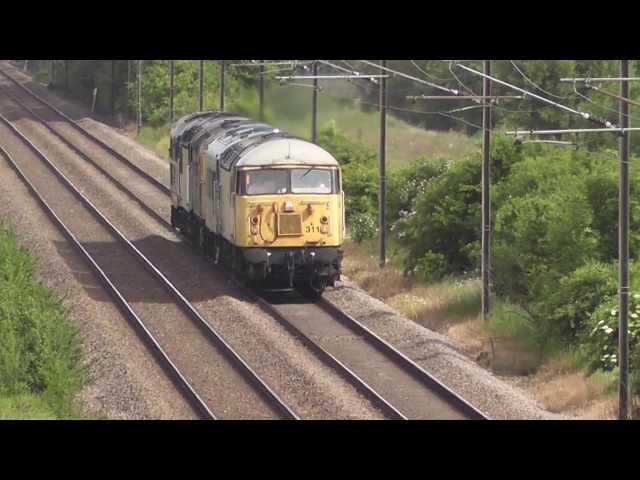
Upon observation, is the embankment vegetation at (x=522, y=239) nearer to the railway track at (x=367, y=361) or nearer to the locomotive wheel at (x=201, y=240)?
the railway track at (x=367, y=361)

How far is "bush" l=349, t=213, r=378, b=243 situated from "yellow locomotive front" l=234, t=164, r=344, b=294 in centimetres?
832

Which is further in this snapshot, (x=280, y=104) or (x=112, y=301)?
(x=280, y=104)

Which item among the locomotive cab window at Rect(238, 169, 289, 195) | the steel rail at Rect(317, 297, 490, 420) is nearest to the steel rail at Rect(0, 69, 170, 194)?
the locomotive cab window at Rect(238, 169, 289, 195)

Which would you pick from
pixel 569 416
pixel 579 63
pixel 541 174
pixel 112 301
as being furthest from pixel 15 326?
pixel 579 63

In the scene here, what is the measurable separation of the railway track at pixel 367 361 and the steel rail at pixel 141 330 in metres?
2.60

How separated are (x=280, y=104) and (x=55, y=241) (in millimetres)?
23177

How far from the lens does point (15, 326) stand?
23.6 metres

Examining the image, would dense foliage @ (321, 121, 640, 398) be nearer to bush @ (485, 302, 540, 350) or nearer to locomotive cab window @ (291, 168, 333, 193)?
bush @ (485, 302, 540, 350)

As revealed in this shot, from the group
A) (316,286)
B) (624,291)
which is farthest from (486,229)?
(624,291)

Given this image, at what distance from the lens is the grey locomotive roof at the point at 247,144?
28422 millimetres

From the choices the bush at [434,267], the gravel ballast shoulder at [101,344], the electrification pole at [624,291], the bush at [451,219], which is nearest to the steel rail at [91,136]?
the gravel ballast shoulder at [101,344]

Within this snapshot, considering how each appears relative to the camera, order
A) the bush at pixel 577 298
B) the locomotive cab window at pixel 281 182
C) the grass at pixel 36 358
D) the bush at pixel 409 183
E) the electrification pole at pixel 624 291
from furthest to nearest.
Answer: the bush at pixel 409 183 < the locomotive cab window at pixel 281 182 < the bush at pixel 577 298 < the grass at pixel 36 358 < the electrification pole at pixel 624 291

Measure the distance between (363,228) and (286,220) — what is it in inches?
346
